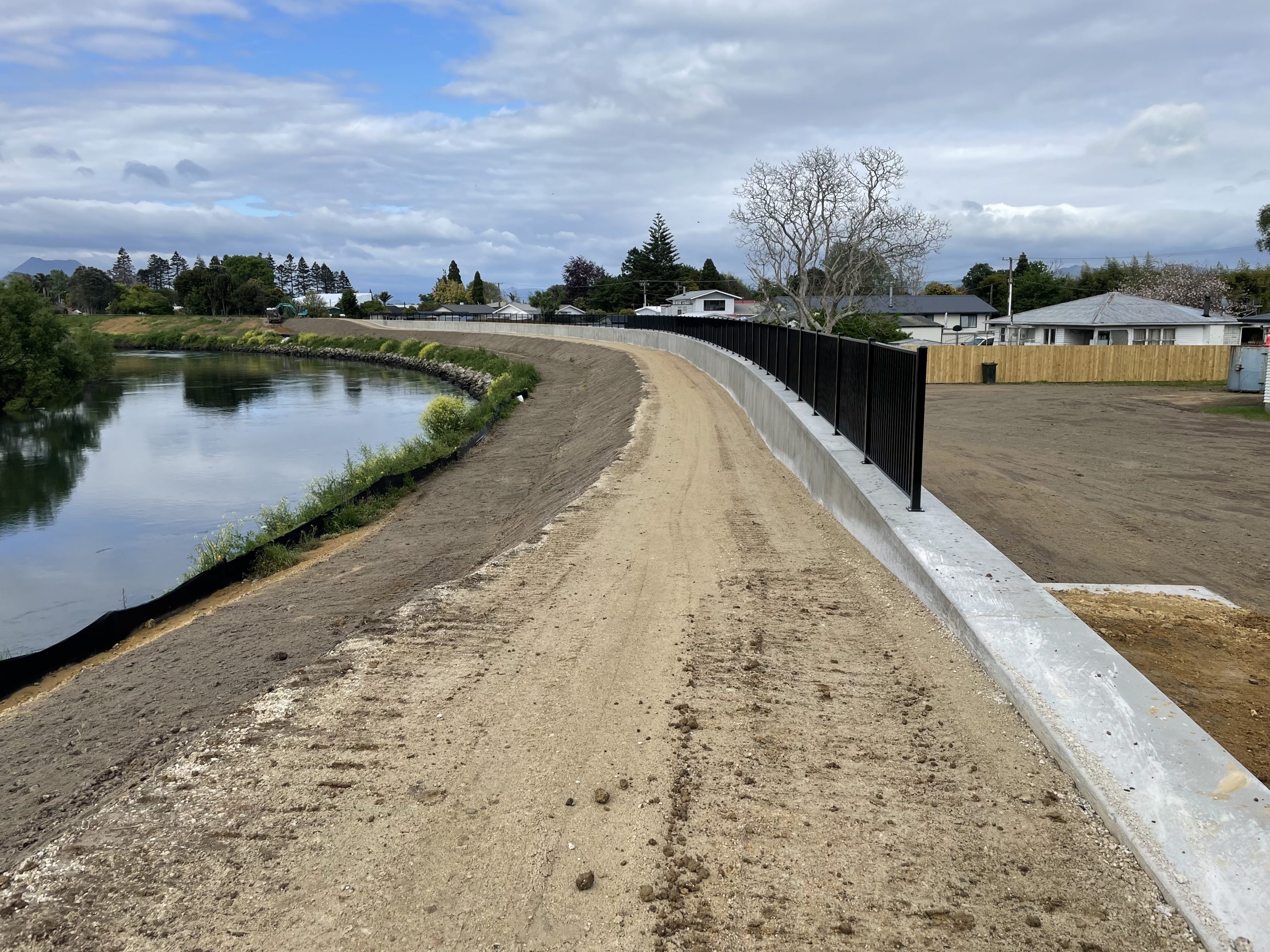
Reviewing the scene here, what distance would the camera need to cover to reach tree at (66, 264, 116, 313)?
15838 cm

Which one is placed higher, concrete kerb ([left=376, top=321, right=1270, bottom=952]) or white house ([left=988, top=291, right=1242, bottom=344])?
white house ([left=988, top=291, right=1242, bottom=344])

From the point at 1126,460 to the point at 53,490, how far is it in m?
29.0

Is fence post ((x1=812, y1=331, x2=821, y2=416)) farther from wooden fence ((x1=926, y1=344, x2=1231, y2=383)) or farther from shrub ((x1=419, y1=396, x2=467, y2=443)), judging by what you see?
wooden fence ((x1=926, y1=344, x2=1231, y2=383))

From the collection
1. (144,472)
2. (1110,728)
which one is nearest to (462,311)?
(144,472)

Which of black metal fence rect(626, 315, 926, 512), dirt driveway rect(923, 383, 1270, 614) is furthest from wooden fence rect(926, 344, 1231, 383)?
black metal fence rect(626, 315, 926, 512)

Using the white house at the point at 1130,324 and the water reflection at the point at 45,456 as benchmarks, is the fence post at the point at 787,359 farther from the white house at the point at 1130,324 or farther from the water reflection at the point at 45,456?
the white house at the point at 1130,324

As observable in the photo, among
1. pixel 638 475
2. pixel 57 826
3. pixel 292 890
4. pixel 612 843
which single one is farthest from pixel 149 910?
pixel 638 475

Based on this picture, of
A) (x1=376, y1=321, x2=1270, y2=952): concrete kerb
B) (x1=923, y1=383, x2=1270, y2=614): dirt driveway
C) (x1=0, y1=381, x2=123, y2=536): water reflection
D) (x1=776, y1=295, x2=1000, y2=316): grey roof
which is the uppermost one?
(x1=776, y1=295, x2=1000, y2=316): grey roof

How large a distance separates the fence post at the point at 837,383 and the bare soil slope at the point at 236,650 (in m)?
3.87

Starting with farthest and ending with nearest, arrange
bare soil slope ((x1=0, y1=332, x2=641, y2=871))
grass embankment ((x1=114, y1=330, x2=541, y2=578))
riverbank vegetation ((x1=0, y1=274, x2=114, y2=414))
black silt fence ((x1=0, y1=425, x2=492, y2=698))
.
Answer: riverbank vegetation ((x1=0, y1=274, x2=114, y2=414)) < grass embankment ((x1=114, y1=330, x2=541, y2=578)) < black silt fence ((x1=0, y1=425, x2=492, y2=698)) < bare soil slope ((x1=0, y1=332, x2=641, y2=871))

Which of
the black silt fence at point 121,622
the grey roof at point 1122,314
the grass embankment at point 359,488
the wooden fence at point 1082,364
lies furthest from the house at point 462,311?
the black silt fence at point 121,622

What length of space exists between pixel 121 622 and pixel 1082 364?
40.8 metres

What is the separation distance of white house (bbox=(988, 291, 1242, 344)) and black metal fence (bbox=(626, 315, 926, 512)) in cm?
4101

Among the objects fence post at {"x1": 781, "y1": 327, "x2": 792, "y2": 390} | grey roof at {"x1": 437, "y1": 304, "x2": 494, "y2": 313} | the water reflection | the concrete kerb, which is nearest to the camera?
the concrete kerb
